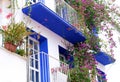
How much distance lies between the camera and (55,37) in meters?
12.9

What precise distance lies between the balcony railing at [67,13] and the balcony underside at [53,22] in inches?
13.2

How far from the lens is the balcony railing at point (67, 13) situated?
13.2 meters

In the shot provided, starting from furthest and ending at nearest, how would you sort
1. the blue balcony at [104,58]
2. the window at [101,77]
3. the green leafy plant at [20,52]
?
the window at [101,77], the blue balcony at [104,58], the green leafy plant at [20,52]

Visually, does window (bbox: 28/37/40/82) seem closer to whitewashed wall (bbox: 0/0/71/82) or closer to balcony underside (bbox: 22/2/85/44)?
whitewashed wall (bbox: 0/0/71/82)

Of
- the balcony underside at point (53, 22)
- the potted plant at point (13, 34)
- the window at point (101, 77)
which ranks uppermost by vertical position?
the balcony underside at point (53, 22)

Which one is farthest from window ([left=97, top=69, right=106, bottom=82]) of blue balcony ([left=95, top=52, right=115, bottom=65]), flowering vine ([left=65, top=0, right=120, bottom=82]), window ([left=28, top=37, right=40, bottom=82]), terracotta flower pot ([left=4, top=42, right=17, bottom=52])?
terracotta flower pot ([left=4, top=42, right=17, bottom=52])

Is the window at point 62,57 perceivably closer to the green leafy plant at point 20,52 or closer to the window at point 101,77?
the window at point 101,77

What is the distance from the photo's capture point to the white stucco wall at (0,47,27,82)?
28.4 ft

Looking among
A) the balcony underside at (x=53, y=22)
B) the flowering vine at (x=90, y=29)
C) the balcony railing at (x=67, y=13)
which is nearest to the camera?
the balcony underside at (x=53, y=22)

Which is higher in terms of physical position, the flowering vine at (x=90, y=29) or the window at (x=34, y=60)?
the flowering vine at (x=90, y=29)

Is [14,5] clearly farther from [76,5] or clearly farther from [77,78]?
[76,5]

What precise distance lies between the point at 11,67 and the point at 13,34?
1.27 m

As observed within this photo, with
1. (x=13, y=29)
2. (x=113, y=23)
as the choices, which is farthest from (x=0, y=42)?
(x=113, y=23)

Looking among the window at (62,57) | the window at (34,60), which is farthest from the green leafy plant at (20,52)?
the window at (62,57)
